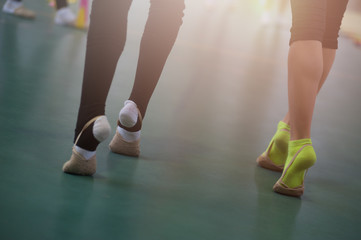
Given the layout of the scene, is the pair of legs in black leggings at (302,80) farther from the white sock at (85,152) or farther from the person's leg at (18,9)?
the person's leg at (18,9)

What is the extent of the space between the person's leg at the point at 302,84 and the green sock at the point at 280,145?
201 millimetres

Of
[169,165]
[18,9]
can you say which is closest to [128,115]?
[169,165]

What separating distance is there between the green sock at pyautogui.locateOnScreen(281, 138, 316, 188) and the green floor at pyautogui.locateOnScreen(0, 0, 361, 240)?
5 cm

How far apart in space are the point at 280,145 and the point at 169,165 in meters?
0.37

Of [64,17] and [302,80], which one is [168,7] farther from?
[64,17]

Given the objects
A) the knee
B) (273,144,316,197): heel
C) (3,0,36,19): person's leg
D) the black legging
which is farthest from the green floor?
(3,0,36,19): person's leg

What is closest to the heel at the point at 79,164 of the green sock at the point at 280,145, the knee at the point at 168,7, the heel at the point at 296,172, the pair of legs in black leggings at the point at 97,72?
the pair of legs in black leggings at the point at 97,72

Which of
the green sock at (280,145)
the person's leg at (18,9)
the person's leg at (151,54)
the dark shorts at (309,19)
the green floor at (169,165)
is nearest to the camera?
the green floor at (169,165)

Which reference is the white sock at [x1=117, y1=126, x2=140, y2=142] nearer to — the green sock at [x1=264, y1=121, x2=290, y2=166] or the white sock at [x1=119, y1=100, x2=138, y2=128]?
the white sock at [x1=119, y1=100, x2=138, y2=128]

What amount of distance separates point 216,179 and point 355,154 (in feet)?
2.76

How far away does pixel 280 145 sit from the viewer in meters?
1.72

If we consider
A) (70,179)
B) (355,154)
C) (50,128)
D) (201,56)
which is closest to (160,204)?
(70,179)

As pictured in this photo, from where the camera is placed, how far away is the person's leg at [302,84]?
145 cm

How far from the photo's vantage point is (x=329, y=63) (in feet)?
5.69
